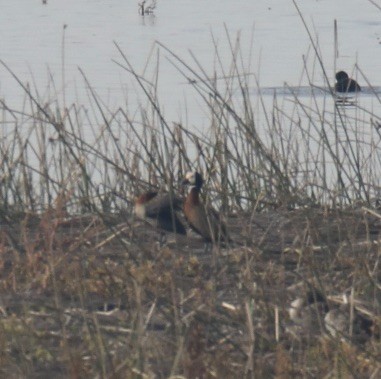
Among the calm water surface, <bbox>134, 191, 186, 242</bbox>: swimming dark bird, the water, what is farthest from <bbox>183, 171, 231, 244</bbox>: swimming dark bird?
the calm water surface

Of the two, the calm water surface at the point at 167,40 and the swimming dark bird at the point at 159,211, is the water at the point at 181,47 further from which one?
the swimming dark bird at the point at 159,211

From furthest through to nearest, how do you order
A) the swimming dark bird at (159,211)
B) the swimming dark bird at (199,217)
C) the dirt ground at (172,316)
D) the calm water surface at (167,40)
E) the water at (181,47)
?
1. the calm water surface at (167,40)
2. the water at (181,47)
3. the swimming dark bird at (159,211)
4. the swimming dark bird at (199,217)
5. the dirt ground at (172,316)

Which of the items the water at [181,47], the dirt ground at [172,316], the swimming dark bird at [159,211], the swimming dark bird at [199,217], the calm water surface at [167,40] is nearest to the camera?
the dirt ground at [172,316]

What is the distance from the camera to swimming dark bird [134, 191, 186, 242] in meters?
6.34

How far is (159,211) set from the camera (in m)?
6.36

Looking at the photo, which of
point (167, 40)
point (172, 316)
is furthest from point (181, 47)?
point (172, 316)

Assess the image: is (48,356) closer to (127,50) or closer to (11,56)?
(11,56)

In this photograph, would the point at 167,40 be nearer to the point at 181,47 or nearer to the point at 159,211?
the point at 181,47

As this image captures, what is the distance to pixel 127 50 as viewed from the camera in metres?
23.5

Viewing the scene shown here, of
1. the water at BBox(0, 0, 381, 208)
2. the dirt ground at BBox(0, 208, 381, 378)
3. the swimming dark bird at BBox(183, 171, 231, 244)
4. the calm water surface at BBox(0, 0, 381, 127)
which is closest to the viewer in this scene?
the dirt ground at BBox(0, 208, 381, 378)

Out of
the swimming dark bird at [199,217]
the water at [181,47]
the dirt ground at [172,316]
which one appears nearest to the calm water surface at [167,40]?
the water at [181,47]

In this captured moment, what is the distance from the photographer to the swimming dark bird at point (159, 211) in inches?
250

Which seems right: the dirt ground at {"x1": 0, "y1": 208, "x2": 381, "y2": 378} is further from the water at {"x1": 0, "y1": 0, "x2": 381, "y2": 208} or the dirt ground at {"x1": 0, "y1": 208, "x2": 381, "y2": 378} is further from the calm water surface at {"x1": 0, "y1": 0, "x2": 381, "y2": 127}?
the calm water surface at {"x1": 0, "y1": 0, "x2": 381, "y2": 127}

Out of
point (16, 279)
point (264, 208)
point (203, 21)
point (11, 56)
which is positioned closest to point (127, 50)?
point (11, 56)
